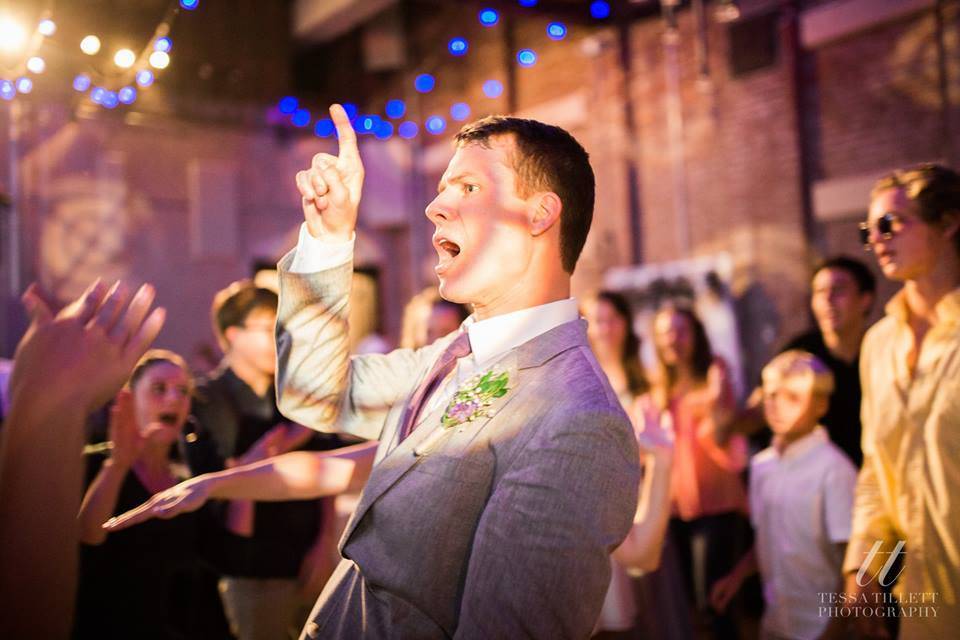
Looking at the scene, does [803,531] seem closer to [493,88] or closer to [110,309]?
[110,309]

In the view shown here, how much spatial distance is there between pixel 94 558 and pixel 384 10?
7539 mm

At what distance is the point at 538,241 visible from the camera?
1.38 meters

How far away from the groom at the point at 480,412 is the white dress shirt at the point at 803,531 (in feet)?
4.78

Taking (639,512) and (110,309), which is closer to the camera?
(110,309)

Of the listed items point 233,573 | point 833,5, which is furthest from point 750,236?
point 233,573

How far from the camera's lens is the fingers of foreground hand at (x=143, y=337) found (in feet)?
4.18

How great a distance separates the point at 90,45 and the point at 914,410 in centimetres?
308

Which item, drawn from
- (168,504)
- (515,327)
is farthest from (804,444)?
(168,504)

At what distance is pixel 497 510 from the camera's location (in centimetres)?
111

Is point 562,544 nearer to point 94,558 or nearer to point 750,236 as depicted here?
point 94,558

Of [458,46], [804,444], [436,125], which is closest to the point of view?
[804,444]

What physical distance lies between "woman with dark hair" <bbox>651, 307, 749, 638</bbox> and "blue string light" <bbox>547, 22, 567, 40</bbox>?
3.87 metres

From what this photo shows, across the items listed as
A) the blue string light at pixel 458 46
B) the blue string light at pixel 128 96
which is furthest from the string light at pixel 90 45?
the blue string light at pixel 458 46

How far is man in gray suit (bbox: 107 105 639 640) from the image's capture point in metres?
1.09
